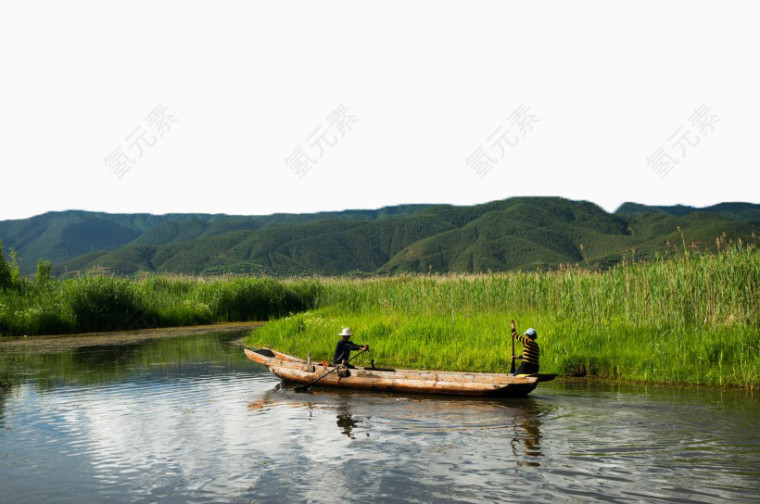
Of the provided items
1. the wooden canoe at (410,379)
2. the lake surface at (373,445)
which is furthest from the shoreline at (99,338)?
the wooden canoe at (410,379)

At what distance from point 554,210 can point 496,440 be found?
16476cm

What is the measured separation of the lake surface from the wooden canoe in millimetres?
234

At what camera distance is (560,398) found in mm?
13859

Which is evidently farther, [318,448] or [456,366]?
[456,366]

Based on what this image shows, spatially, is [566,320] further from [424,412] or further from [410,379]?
[424,412]

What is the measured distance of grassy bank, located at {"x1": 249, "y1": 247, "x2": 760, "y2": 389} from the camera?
15023mm

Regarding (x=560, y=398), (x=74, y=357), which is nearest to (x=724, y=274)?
(x=560, y=398)

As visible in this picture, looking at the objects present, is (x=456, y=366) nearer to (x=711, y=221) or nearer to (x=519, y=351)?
(x=519, y=351)

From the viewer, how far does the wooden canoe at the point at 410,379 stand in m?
13.5

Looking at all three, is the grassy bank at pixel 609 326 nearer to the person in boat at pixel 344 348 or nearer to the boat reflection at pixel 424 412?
the person in boat at pixel 344 348

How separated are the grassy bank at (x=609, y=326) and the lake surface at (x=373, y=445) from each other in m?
1.03

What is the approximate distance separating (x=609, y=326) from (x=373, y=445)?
880 centimetres

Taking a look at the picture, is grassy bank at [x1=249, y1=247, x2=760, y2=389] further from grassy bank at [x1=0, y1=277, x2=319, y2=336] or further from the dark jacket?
grassy bank at [x1=0, y1=277, x2=319, y2=336]

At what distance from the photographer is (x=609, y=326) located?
1728cm
